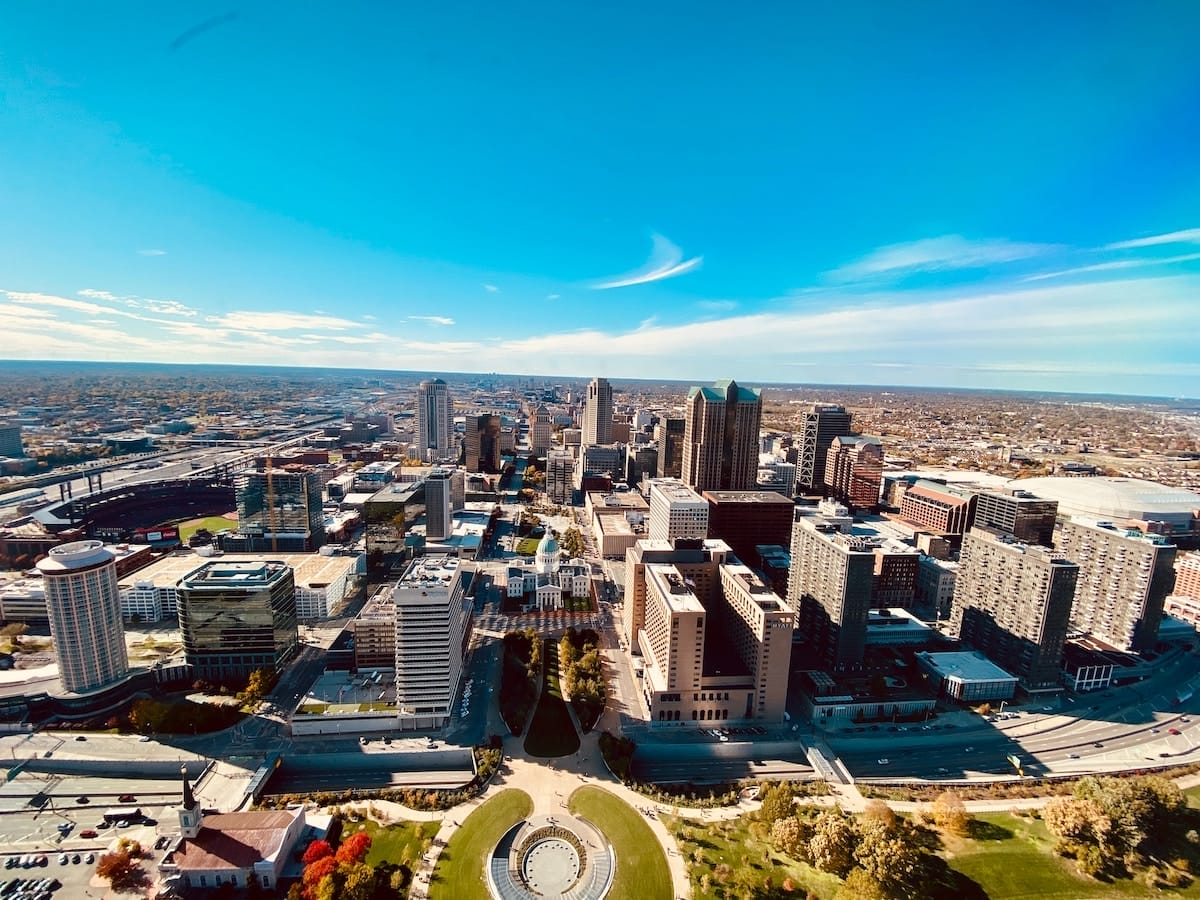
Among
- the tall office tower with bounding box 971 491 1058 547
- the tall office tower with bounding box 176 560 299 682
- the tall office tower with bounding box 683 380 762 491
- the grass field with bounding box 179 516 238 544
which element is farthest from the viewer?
the grass field with bounding box 179 516 238 544

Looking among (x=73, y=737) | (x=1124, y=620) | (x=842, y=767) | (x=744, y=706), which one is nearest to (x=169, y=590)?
(x=73, y=737)

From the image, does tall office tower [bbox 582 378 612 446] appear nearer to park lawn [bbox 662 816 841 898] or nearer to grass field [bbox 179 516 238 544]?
grass field [bbox 179 516 238 544]

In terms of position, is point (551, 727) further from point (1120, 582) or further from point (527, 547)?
point (1120, 582)

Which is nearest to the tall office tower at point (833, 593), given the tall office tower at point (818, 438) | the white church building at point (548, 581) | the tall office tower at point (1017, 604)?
the tall office tower at point (1017, 604)

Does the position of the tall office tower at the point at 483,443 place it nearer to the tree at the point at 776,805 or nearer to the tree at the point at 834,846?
the tree at the point at 776,805

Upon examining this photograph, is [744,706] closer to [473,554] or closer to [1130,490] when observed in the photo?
[473,554]

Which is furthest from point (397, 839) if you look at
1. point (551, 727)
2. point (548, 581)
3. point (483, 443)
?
point (483, 443)

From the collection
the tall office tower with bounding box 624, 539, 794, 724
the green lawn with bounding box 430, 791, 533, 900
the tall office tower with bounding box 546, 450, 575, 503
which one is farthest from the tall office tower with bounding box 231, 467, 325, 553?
the green lawn with bounding box 430, 791, 533, 900
